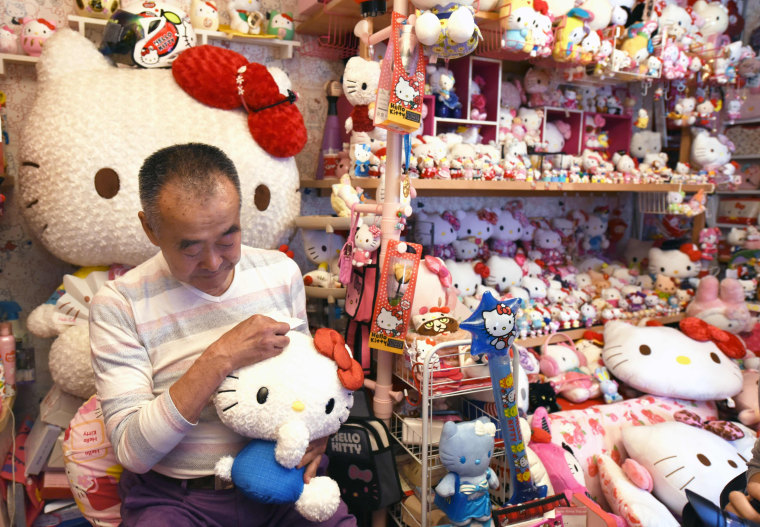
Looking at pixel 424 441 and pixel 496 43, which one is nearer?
pixel 424 441

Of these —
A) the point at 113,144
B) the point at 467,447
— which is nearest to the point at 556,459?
the point at 467,447

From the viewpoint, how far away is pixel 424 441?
56.1 inches

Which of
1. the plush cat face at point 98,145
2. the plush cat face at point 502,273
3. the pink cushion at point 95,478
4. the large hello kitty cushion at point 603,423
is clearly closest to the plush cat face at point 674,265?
the large hello kitty cushion at point 603,423

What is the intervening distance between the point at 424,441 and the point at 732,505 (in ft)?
2.25

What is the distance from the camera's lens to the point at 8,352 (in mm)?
1705

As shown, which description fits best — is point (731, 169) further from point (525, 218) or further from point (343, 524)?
point (343, 524)

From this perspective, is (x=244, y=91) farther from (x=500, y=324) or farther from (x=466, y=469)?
(x=466, y=469)

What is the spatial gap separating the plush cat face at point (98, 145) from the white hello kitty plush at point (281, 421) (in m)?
0.80

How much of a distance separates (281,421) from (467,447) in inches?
21.0

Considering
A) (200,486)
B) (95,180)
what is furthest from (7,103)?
(200,486)

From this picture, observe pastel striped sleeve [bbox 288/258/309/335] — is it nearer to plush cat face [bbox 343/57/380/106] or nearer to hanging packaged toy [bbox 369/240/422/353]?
hanging packaged toy [bbox 369/240/422/353]

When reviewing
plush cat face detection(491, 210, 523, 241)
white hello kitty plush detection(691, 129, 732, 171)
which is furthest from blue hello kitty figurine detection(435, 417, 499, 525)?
white hello kitty plush detection(691, 129, 732, 171)

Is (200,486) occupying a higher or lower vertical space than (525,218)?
lower

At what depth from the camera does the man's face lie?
0.99 metres
